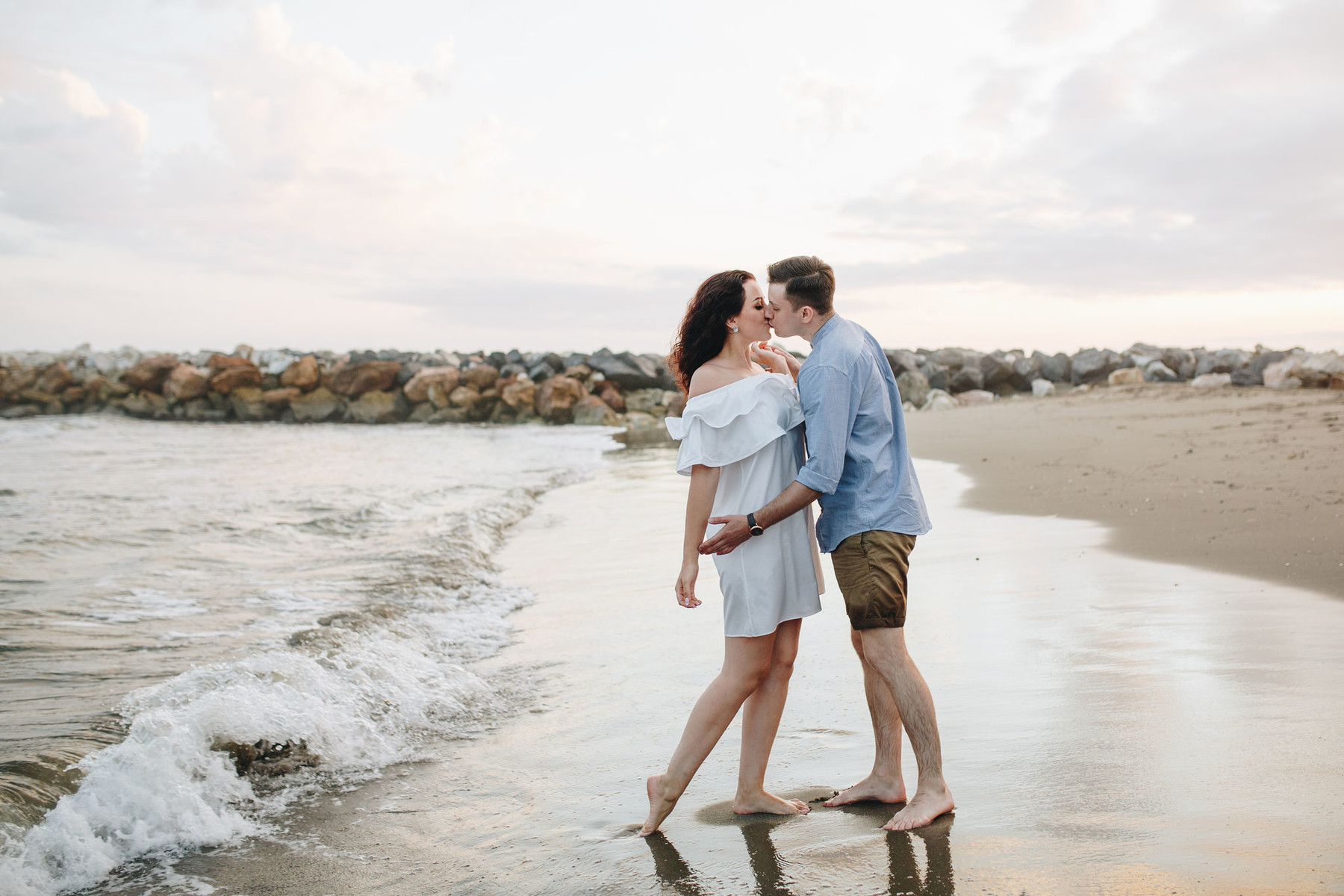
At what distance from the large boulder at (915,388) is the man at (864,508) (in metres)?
22.0

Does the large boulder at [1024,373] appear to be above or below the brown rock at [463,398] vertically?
above

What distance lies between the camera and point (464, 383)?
31250 millimetres

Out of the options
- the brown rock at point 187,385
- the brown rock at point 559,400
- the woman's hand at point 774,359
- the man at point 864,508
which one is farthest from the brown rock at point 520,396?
the man at point 864,508

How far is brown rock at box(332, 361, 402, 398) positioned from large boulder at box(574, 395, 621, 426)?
7.36 meters

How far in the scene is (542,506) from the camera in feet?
36.6

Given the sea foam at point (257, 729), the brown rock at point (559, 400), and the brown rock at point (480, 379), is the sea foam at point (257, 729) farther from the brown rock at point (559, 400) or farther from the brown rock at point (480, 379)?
the brown rock at point (480, 379)

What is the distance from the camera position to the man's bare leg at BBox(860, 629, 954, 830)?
8.87ft

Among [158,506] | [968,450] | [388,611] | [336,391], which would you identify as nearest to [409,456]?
[158,506]

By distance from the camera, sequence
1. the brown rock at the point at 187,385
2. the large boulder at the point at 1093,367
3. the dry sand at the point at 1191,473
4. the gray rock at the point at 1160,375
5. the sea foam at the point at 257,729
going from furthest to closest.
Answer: the brown rock at the point at 187,385 < the large boulder at the point at 1093,367 < the gray rock at the point at 1160,375 < the dry sand at the point at 1191,473 < the sea foam at the point at 257,729

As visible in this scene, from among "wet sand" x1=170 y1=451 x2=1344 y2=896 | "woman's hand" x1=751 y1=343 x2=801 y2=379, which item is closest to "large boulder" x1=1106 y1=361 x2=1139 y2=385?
"wet sand" x1=170 y1=451 x2=1344 y2=896

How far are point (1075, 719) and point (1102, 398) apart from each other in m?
15.6

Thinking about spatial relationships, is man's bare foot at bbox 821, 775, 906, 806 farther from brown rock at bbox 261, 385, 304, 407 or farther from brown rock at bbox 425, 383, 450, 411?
brown rock at bbox 261, 385, 304, 407

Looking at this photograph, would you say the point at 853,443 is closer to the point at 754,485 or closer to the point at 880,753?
the point at 754,485

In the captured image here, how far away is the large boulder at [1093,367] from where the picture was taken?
82.5 feet
